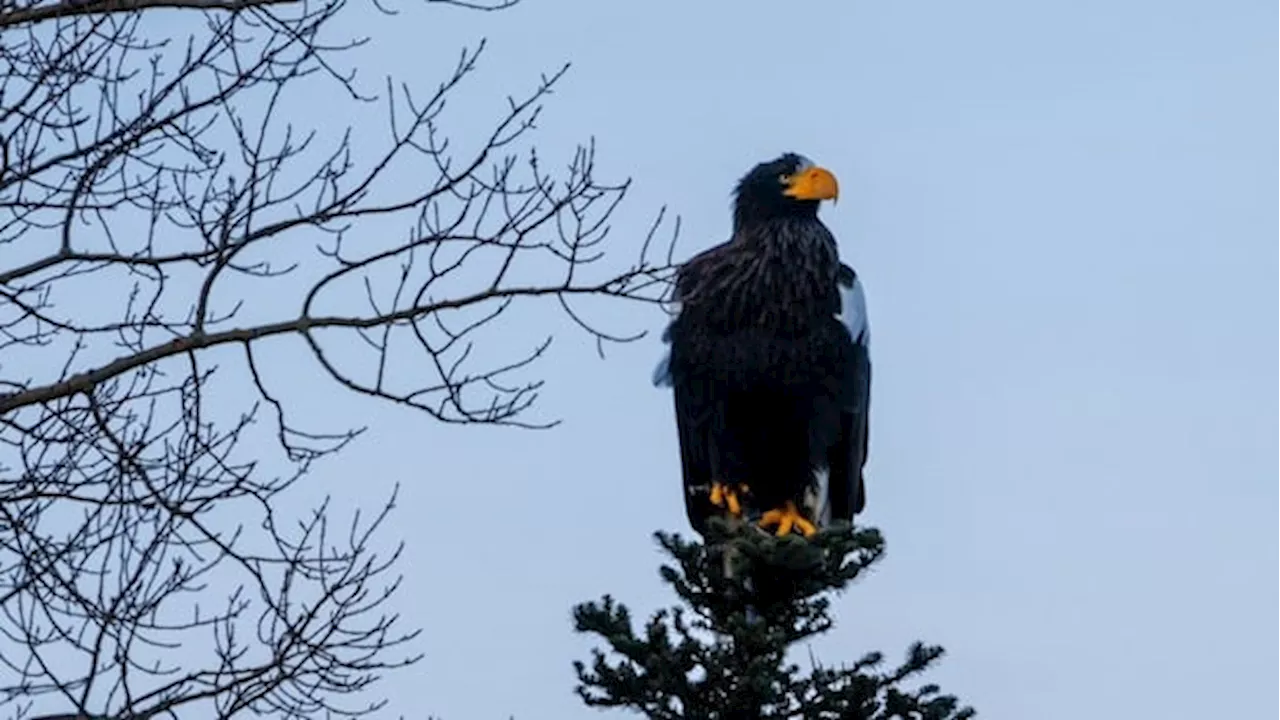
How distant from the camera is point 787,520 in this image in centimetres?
1094

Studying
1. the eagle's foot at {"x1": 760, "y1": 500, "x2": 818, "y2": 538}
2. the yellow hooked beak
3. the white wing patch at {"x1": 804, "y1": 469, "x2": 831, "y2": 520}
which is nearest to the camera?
the eagle's foot at {"x1": 760, "y1": 500, "x2": 818, "y2": 538}

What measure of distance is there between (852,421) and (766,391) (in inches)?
18.8

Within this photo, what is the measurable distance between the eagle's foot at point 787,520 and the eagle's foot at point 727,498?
114 mm

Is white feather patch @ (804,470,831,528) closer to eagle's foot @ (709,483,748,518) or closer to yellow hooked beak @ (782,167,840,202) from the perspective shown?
eagle's foot @ (709,483,748,518)

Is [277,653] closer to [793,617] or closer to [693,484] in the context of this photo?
[793,617]

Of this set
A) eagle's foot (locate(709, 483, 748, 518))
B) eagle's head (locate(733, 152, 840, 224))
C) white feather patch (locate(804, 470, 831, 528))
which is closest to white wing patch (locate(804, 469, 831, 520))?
white feather patch (locate(804, 470, 831, 528))

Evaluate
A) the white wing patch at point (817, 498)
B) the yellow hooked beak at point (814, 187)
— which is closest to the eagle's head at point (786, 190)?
the yellow hooked beak at point (814, 187)

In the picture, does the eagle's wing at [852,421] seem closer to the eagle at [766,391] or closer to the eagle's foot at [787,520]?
the eagle at [766,391]

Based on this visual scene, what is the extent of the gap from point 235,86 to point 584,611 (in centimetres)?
197

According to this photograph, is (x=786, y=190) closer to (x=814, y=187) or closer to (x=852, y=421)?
(x=814, y=187)

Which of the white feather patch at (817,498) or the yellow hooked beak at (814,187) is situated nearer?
the white feather patch at (817,498)

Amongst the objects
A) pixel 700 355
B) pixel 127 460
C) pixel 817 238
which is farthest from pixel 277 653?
pixel 817 238

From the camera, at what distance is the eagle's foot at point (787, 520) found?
1089cm

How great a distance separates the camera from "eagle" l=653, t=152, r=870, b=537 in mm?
10961
